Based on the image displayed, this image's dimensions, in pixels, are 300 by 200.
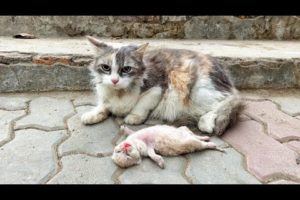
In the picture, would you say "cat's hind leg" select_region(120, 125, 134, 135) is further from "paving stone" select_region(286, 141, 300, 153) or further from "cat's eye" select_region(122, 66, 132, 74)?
"paving stone" select_region(286, 141, 300, 153)

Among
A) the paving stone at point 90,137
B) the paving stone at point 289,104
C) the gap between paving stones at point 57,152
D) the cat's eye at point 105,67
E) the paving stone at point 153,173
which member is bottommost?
the gap between paving stones at point 57,152

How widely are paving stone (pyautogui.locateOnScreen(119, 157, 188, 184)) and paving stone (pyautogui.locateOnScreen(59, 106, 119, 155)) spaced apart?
30 cm

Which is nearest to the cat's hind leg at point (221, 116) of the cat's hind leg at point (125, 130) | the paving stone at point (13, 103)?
the cat's hind leg at point (125, 130)

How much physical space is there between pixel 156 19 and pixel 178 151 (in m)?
2.20

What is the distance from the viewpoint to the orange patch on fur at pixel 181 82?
8.90ft

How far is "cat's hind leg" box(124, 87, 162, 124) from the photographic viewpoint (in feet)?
8.93

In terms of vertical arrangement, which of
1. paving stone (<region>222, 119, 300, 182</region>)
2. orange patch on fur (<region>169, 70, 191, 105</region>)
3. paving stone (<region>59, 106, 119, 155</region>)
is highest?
orange patch on fur (<region>169, 70, 191, 105</region>)

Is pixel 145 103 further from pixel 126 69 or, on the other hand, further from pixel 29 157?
pixel 29 157

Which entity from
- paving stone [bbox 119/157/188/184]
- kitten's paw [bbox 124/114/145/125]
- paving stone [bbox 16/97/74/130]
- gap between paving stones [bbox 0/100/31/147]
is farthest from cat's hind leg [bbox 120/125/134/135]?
gap between paving stones [bbox 0/100/31/147]

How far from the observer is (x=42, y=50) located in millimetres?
3318

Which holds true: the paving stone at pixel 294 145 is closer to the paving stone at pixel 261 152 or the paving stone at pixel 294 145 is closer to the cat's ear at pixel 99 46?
the paving stone at pixel 261 152

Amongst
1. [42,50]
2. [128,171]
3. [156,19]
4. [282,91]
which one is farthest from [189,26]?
[128,171]

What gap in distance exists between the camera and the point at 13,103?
119 inches

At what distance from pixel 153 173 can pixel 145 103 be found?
0.77 m
